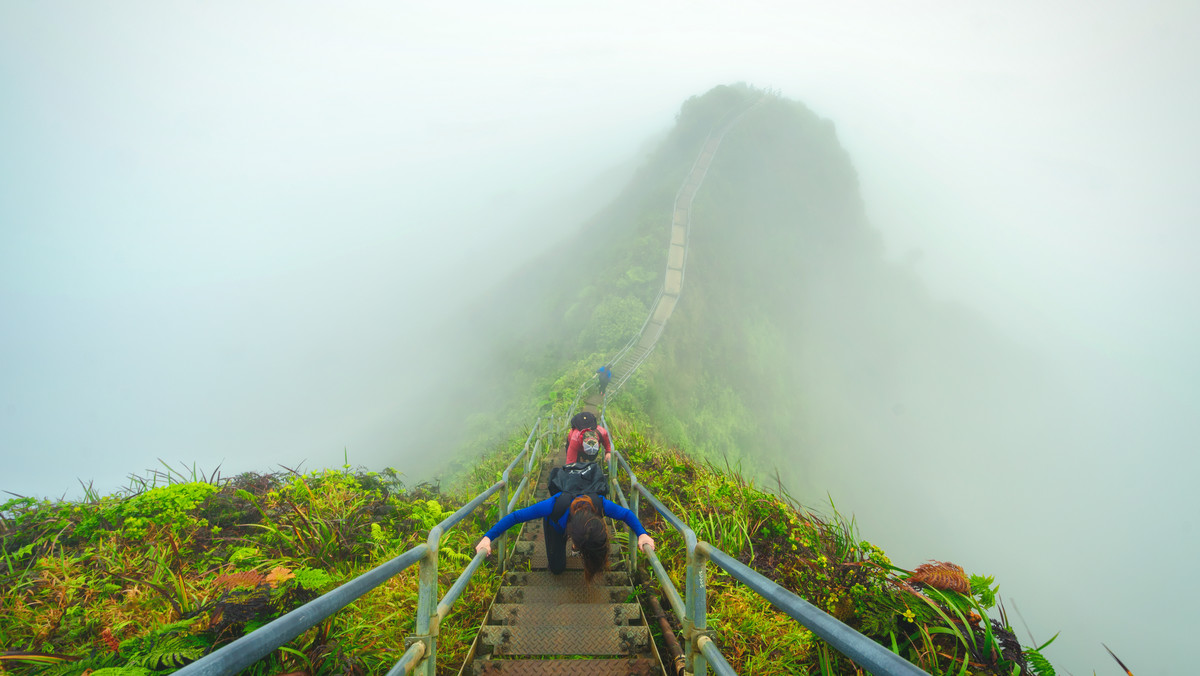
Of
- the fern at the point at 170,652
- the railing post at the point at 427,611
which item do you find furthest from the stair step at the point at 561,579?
the fern at the point at 170,652

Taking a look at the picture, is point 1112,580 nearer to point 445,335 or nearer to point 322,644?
point 322,644

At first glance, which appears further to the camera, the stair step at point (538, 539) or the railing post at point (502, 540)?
the stair step at point (538, 539)

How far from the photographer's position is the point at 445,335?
1913 inches

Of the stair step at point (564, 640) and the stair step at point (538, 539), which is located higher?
the stair step at point (564, 640)

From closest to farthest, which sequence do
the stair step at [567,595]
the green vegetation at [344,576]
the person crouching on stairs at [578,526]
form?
the green vegetation at [344,576]
the person crouching on stairs at [578,526]
the stair step at [567,595]

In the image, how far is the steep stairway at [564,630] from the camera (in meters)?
2.74

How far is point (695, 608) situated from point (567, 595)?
2.12 meters

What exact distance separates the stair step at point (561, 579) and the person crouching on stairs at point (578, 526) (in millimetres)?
84

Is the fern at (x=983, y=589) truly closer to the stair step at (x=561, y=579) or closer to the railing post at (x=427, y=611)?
the stair step at (x=561, y=579)

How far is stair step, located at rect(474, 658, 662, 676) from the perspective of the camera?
2682 mm

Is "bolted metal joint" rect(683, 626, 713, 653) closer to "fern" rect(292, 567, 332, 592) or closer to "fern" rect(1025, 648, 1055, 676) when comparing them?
"fern" rect(1025, 648, 1055, 676)

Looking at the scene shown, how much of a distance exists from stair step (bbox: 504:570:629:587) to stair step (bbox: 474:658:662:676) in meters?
1.07

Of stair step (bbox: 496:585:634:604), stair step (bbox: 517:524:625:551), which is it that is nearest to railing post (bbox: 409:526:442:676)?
stair step (bbox: 496:585:634:604)

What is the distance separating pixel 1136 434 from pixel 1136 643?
35290mm
